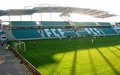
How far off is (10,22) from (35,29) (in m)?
9.22

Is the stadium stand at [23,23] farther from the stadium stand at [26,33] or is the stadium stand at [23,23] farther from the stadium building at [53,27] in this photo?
the stadium stand at [26,33]

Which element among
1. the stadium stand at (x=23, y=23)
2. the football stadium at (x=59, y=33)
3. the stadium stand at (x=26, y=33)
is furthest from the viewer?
the stadium stand at (x=23, y=23)

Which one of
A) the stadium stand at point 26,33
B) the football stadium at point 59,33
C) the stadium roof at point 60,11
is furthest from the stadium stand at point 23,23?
the stadium stand at point 26,33

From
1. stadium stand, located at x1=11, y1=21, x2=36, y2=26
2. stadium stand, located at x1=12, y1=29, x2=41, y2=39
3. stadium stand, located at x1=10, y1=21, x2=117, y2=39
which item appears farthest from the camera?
stadium stand, located at x1=11, y1=21, x2=36, y2=26

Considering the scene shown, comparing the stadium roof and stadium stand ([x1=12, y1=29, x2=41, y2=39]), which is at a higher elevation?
the stadium roof

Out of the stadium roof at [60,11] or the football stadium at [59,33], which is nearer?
the football stadium at [59,33]

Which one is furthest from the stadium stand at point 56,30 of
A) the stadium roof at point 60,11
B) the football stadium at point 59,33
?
the stadium roof at point 60,11

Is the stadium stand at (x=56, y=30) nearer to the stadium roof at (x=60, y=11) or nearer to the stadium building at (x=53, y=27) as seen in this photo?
the stadium building at (x=53, y=27)

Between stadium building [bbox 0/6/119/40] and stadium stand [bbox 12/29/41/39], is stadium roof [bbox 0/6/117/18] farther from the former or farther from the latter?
stadium stand [bbox 12/29/41/39]

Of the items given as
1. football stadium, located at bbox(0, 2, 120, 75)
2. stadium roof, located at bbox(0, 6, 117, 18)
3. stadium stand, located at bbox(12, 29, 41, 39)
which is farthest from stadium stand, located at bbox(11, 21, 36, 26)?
stadium stand, located at bbox(12, 29, 41, 39)

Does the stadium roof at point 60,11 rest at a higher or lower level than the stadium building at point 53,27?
higher

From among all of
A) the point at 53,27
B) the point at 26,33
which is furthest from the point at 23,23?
the point at 53,27

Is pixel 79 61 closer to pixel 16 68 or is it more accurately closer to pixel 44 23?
pixel 16 68

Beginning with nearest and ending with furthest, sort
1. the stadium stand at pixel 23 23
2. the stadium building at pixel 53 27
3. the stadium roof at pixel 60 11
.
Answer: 1. the stadium building at pixel 53 27
2. the stadium roof at pixel 60 11
3. the stadium stand at pixel 23 23
